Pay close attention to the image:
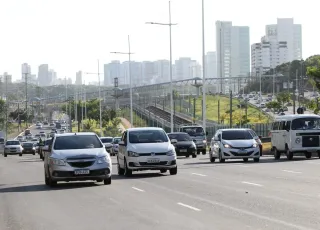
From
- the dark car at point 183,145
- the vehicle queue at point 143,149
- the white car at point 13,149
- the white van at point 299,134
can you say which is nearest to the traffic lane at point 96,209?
the vehicle queue at point 143,149

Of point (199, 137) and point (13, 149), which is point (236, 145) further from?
point (13, 149)

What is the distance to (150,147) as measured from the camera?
31891 mm

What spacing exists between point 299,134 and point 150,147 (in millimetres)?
13091

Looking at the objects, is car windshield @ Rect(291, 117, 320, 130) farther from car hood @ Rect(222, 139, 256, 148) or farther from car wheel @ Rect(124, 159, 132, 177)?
car wheel @ Rect(124, 159, 132, 177)

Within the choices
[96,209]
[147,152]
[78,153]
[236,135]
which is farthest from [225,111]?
[96,209]

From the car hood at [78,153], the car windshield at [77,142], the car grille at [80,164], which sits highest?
the car windshield at [77,142]

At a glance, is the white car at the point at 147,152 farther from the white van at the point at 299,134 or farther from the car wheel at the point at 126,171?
the white van at the point at 299,134

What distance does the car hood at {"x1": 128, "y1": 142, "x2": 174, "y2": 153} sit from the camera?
3167 centimetres

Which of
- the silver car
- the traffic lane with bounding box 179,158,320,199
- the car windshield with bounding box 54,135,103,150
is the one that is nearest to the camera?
the traffic lane with bounding box 179,158,320,199

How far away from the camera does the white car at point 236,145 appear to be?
137 feet

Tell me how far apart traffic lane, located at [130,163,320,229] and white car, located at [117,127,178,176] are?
3215 millimetres

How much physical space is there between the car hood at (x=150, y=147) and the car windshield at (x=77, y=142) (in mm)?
3493

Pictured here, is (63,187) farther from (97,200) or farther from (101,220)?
(101,220)

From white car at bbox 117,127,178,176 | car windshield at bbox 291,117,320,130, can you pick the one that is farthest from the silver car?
car windshield at bbox 291,117,320,130
